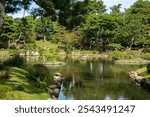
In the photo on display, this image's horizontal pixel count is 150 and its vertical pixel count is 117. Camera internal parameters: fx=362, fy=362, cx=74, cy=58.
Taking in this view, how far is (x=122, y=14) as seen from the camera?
6806 centimetres

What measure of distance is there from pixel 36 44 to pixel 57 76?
1240 inches

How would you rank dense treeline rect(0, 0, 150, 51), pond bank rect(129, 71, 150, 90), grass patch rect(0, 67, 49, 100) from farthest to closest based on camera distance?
dense treeline rect(0, 0, 150, 51)
pond bank rect(129, 71, 150, 90)
grass patch rect(0, 67, 49, 100)

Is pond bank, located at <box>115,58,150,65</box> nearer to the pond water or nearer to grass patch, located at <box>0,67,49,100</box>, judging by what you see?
the pond water

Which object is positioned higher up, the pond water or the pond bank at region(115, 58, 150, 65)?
the pond bank at region(115, 58, 150, 65)

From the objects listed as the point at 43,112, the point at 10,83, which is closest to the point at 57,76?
the point at 10,83

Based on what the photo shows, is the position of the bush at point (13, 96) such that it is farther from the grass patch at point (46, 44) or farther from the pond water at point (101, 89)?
the grass patch at point (46, 44)

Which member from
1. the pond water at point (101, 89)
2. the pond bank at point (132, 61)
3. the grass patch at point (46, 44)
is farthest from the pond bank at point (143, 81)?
the grass patch at point (46, 44)

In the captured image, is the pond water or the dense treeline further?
the dense treeline

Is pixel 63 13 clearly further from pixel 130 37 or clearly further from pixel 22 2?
pixel 130 37

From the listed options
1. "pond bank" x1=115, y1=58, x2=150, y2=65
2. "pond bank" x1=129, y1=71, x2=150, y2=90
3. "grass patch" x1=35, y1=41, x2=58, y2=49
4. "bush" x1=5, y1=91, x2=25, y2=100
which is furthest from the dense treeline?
"bush" x1=5, y1=91, x2=25, y2=100

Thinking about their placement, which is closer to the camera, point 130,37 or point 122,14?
point 130,37

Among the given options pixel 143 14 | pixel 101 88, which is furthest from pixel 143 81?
pixel 143 14

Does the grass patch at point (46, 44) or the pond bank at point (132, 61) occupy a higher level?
the grass patch at point (46, 44)

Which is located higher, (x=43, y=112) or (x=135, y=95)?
(x=43, y=112)
